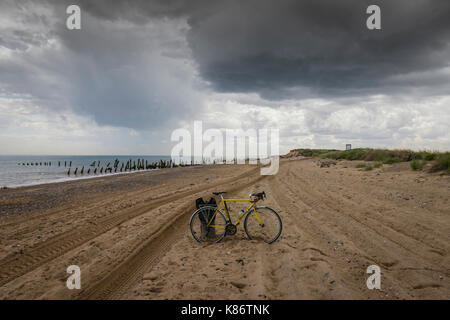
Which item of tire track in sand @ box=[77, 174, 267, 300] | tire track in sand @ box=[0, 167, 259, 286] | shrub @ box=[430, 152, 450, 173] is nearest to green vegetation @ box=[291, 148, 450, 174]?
shrub @ box=[430, 152, 450, 173]

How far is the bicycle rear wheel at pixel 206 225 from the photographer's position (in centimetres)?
631

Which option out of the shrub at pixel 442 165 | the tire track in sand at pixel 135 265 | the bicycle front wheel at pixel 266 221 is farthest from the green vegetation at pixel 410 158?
the tire track in sand at pixel 135 265

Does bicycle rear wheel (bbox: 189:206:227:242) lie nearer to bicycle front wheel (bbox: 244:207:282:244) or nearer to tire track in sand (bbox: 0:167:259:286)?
bicycle front wheel (bbox: 244:207:282:244)

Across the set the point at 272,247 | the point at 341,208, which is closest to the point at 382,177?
the point at 341,208

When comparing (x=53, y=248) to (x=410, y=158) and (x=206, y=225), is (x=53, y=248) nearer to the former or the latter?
(x=206, y=225)

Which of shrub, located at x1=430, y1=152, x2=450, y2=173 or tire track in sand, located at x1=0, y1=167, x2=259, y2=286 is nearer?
tire track in sand, located at x1=0, y1=167, x2=259, y2=286

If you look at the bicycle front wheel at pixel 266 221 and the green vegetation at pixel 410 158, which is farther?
the green vegetation at pixel 410 158

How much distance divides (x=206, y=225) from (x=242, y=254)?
136 cm

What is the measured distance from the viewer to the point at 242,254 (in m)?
5.46

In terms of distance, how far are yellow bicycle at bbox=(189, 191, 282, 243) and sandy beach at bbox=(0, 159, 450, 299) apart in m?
0.28

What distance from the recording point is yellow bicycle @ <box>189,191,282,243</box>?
20.2 feet

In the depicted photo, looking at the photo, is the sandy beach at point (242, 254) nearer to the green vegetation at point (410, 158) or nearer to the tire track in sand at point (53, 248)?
the tire track in sand at point (53, 248)

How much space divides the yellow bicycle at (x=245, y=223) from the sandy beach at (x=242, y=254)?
277 millimetres

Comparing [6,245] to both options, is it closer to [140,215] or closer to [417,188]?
[140,215]
